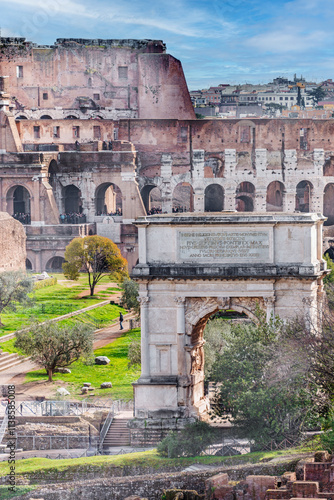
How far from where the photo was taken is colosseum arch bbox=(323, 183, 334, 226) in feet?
275

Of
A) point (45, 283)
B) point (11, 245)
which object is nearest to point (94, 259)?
point (45, 283)

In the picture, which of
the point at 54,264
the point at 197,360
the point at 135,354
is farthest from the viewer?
the point at 54,264

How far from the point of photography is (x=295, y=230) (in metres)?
33.6

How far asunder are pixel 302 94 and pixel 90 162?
71.5 m

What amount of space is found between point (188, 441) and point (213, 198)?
5469cm

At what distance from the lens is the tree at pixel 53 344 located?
4406 cm

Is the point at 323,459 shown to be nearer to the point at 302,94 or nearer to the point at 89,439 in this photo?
the point at 89,439

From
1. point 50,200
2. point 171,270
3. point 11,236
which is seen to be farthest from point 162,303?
point 50,200

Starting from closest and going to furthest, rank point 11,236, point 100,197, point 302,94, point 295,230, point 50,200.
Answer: point 295,230 < point 11,236 < point 50,200 < point 100,197 < point 302,94

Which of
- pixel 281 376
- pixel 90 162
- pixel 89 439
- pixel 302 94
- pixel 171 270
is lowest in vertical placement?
pixel 89 439

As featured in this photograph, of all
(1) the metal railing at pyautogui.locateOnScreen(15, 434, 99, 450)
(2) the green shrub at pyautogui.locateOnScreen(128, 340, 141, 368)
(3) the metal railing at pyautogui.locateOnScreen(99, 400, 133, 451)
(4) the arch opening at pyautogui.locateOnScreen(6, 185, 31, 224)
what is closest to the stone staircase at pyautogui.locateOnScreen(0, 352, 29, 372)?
(2) the green shrub at pyautogui.locateOnScreen(128, 340, 141, 368)

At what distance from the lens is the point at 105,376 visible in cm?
4516

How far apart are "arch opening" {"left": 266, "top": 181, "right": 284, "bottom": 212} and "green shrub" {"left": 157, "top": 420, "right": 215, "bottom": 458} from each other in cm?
5424

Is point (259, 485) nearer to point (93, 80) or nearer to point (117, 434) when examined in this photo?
point (117, 434)
